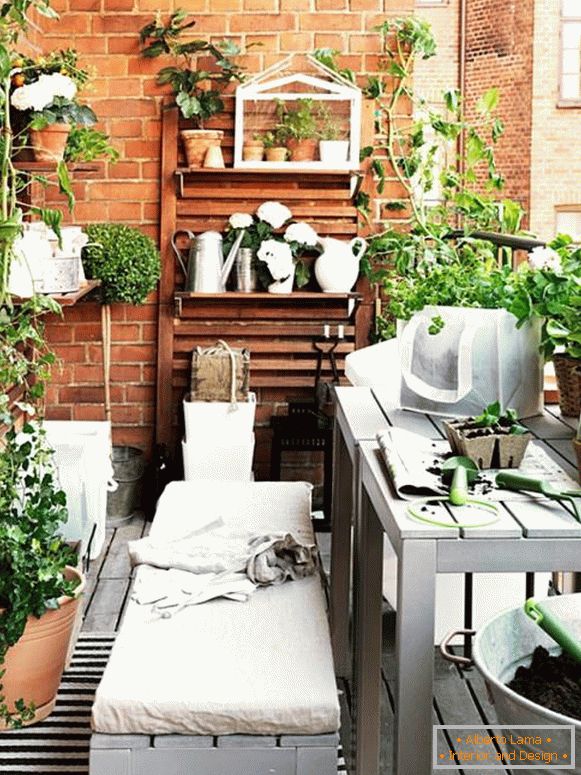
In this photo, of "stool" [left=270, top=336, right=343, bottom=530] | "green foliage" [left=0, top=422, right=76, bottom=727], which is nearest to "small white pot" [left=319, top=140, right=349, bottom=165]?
"stool" [left=270, top=336, right=343, bottom=530]

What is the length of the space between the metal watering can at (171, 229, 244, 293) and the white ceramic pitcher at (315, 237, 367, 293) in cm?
38

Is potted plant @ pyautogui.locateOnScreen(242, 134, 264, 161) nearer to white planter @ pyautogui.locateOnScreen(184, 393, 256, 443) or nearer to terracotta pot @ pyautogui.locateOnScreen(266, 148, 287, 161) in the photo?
terracotta pot @ pyautogui.locateOnScreen(266, 148, 287, 161)

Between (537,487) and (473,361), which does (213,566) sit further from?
(537,487)

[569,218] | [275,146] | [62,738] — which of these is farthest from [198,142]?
[569,218]

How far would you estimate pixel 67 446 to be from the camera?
4.64 m

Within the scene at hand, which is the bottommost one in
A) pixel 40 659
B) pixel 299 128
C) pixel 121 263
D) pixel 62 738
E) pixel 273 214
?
pixel 62 738

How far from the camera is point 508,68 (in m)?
13.2

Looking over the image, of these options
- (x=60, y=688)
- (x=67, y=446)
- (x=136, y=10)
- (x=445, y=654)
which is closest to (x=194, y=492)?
(x=60, y=688)

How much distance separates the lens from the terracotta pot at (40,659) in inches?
121

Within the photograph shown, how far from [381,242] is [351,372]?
0.98 meters

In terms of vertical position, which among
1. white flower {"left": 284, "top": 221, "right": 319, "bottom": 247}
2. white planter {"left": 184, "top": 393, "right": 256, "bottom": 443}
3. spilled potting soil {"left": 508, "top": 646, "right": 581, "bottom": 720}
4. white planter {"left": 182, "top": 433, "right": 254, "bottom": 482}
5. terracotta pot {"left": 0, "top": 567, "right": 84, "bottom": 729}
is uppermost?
white flower {"left": 284, "top": 221, "right": 319, "bottom": 247}

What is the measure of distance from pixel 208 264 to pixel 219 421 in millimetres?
688

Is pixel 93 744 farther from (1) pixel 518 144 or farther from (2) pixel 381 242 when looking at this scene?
(1) pixel 518 144

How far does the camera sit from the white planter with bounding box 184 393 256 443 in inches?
203
